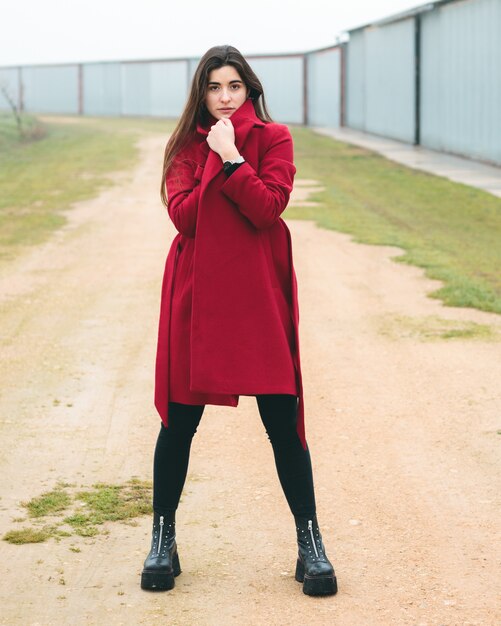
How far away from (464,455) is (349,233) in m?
8.04

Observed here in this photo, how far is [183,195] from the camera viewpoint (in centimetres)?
369

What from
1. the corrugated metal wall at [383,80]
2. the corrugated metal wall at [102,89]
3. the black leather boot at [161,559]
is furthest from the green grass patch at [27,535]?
the corrugated metal wall at [102,89]

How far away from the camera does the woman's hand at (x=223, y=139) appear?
3.60m

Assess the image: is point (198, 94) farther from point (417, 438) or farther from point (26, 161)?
point (26, 161)

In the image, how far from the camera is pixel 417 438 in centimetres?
572

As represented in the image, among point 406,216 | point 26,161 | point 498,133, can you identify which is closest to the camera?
point 406,216

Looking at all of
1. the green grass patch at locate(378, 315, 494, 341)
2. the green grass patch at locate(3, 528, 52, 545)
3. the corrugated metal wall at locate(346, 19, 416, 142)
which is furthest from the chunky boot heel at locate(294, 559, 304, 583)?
the corrugated metal wall at locate(346, 19, 416, 142)

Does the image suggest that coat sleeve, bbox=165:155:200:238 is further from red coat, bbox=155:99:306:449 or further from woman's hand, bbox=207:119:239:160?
woman's hand, bbox=207:119:239:160

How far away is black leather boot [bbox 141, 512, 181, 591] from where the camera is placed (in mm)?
3850

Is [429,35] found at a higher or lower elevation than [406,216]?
higher

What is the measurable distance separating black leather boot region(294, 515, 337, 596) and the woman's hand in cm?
122

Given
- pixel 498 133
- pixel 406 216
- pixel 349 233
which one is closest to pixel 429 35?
pixel 498 133

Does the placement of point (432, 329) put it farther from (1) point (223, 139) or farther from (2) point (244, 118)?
(1) point (223, 139)

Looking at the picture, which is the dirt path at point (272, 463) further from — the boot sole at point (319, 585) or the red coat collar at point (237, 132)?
the red coat collar at point (237, 132)
